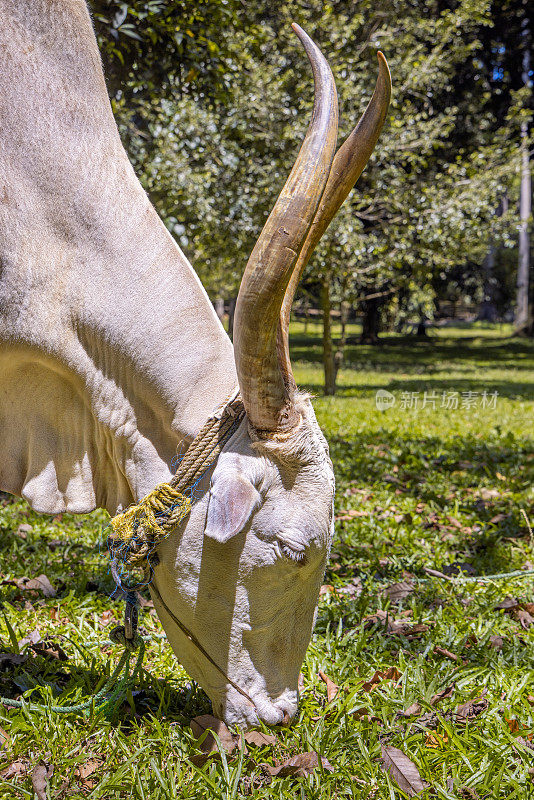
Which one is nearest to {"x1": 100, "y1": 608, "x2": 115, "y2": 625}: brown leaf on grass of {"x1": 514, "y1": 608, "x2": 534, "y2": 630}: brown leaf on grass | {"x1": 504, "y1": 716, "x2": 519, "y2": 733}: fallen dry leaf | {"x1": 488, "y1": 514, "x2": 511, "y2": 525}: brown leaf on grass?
{"x1": 504, "y1": 716, "x2": 519, "y2": 733}: fallen dry leaf

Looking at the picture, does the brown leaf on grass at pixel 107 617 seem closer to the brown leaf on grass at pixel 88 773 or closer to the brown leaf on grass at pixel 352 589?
the brown leaf on grass at pixel 88 773

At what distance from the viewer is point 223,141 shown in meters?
9.72

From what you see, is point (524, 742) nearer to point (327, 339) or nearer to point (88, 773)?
point (88, 773)

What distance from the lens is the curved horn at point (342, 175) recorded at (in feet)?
6.06

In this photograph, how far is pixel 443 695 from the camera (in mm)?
2562

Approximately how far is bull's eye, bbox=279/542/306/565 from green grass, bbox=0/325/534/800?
69 cm

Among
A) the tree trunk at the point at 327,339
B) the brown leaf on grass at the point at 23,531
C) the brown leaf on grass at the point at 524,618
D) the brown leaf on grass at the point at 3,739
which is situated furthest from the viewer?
the tree trunk at the point at 327,339

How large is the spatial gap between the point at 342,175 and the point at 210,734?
5.69 ft

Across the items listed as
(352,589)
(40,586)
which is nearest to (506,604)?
(352,589)

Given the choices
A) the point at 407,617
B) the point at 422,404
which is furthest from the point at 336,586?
the point at 422,404

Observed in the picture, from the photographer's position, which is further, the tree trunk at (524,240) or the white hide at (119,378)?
the tree trunk at (524,240)

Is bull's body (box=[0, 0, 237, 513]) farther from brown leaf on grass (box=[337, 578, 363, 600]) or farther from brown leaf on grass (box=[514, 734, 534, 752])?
brown leaf on grass (box=[337, 578, 363, 600])

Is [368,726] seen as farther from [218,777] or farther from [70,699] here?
[70,699]

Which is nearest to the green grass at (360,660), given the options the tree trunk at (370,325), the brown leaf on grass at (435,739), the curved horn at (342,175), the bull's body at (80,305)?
the brown leaf on grass at (435,739)
